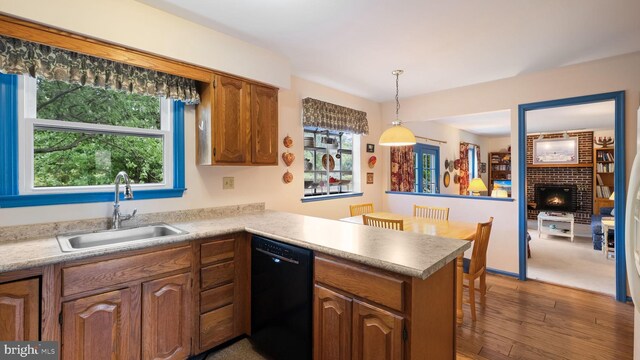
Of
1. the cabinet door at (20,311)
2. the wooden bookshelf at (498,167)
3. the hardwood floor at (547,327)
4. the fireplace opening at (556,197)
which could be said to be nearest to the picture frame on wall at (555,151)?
the fireplace opening at (556,197)

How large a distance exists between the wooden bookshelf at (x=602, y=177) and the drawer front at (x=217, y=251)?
8.15 meters

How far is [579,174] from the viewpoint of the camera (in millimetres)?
6789

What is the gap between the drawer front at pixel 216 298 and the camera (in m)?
2.01

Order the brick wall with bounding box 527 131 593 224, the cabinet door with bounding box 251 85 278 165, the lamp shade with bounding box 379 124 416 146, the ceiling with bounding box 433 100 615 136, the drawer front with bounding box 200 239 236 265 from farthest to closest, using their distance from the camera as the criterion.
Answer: the brick wall with bounding box 527 131 593 224 → the ceiling with bounding box 433 100 615 136 → the lamp shade with bounding box 379 124 416 146 → the cabinet door with bounding box 251 85 278 165 → the drawer front with bounding box 200 239 236 265

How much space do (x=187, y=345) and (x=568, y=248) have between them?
240 inches

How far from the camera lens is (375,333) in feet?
4.58

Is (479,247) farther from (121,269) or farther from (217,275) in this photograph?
(121,269)

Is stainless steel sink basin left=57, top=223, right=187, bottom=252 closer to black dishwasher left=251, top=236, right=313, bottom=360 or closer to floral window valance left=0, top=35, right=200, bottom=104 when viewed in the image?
black dishwasher left=251, top=236, right=313, bottom=360

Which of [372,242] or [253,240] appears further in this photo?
[253,240]

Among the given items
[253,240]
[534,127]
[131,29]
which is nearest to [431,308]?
[253,240]

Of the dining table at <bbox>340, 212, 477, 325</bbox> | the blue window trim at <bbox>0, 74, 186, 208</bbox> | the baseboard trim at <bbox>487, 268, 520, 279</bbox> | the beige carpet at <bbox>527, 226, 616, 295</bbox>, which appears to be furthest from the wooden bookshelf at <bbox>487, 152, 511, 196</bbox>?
the blue window trim at <bbox>0, 74, 186, 208</bbox>

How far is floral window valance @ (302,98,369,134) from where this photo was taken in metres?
3.48

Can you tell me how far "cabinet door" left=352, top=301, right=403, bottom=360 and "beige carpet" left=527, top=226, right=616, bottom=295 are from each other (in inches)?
124

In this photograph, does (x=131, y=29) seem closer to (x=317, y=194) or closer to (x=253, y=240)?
(x=253, y=240)
